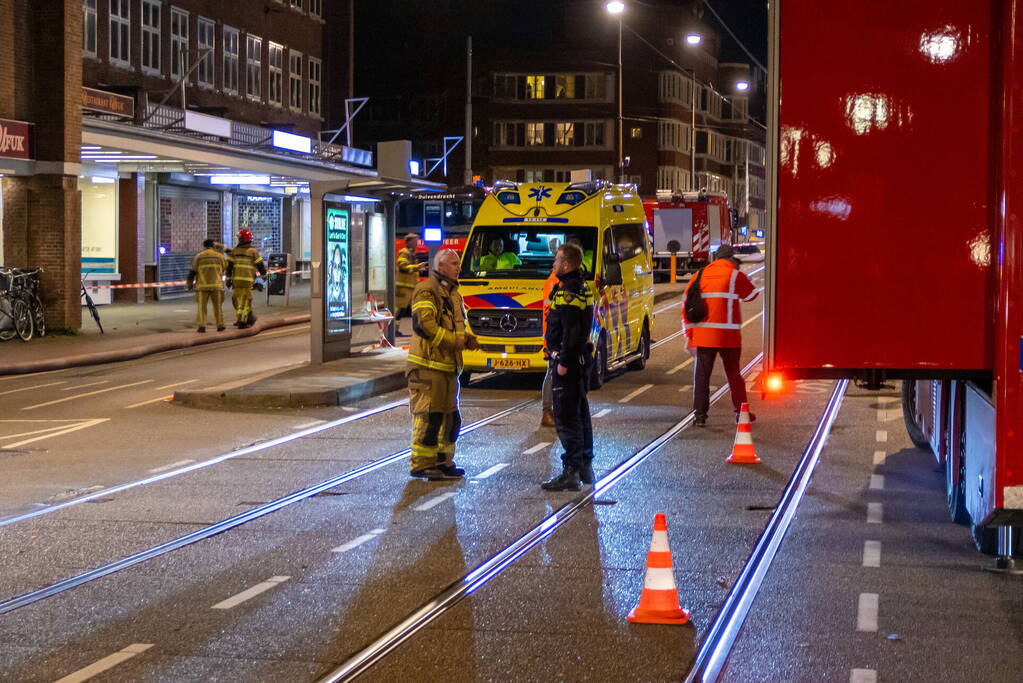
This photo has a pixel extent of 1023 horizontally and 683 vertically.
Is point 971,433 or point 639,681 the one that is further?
point 971,433

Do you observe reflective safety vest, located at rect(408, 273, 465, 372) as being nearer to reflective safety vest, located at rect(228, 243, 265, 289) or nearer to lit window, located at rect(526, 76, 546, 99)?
reflective safety vest, located at rect(228, 243, 265, 289)

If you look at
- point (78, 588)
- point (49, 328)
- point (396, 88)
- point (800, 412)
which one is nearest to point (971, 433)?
point (78, 588)

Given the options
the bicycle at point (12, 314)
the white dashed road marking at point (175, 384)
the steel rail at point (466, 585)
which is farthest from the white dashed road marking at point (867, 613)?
the bicycle at point (12, 314)

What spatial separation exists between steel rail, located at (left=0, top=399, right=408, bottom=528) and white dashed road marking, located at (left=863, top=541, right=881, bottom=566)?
553 centimetres

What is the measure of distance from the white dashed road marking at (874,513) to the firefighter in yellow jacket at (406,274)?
46.8 feet

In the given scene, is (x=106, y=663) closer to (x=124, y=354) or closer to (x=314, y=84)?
(x=124, y=354)

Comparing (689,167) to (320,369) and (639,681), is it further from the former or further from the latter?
(639,681)

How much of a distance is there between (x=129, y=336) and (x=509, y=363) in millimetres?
10710

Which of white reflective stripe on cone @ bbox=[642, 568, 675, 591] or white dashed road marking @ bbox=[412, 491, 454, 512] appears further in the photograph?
white dashed road marking @ bbox=[412, 491, 454, 512]

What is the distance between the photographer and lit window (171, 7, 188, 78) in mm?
38250

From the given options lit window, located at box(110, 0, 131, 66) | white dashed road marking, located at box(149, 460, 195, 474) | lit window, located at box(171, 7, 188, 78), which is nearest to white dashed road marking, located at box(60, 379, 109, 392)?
white dashed road marking, located at box(149, 460, 195, 474)

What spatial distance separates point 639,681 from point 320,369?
13648 mm

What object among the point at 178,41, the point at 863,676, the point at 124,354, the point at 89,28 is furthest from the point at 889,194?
the point at 178,41

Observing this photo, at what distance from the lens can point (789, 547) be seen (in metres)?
8.89
